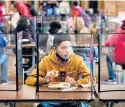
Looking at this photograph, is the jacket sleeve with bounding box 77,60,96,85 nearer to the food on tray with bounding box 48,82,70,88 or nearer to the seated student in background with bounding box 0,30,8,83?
the food on tray with bounding box 48,82,70,88

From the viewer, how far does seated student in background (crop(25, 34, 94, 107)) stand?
3.86 metres

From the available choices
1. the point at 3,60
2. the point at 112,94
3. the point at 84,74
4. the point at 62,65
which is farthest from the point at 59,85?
the point at 3,60

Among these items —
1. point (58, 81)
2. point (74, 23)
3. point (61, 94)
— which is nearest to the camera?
point (61, 94)

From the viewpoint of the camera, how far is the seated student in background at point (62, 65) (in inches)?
152

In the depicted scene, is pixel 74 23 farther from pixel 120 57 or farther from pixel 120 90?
pixel 120 90

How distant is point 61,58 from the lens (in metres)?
3.96

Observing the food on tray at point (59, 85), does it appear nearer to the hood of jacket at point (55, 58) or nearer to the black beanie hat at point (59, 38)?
the hood of jacket at point (55, 58)

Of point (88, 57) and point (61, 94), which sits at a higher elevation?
point (88, 57)

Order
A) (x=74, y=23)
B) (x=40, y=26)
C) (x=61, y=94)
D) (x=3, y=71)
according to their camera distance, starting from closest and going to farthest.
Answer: (x=61, y=94) < (x=3, y=71) < (x=74, y=23) < (x=40, y=26)

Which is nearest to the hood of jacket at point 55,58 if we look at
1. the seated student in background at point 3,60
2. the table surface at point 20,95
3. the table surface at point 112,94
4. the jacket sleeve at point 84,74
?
the jacket sleeve at point 84,74

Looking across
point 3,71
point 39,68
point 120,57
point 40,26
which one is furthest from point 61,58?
point 40,26

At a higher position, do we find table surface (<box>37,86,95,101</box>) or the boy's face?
the boy's face

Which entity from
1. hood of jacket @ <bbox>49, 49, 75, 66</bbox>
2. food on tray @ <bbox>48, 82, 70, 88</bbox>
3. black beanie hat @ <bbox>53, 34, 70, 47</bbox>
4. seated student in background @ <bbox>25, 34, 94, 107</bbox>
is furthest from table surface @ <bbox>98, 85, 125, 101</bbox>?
black beanie hat @ <bbox>53, 34, 70, 47</bbox>

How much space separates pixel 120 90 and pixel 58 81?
0.60 metres
